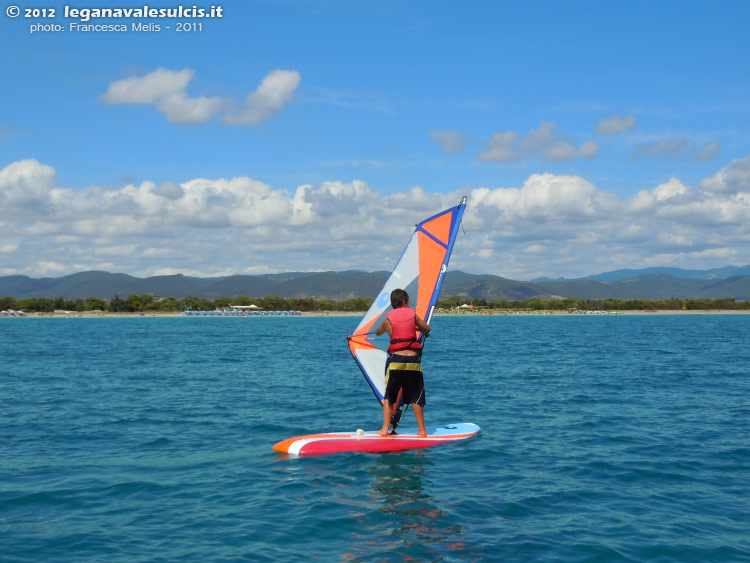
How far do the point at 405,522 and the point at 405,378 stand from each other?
13.5 ft

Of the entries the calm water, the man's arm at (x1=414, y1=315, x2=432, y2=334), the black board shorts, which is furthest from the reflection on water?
the man's arm at (x1=414, y1=315, x2=432, y2=334)

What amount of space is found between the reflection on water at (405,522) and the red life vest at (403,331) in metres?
2.43

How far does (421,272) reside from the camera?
52.9 feet

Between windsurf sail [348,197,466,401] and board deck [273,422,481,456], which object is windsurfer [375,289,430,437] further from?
windsurf sail [348,197,466,401]

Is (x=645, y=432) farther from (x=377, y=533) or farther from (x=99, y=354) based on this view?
(x=99, y=354)

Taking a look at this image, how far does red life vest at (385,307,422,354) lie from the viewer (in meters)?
13.4

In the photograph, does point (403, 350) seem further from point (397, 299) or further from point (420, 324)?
point (397, 299)

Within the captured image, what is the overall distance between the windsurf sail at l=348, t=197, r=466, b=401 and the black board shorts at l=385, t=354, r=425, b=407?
2.05m

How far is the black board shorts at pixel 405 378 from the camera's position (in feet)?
44.3

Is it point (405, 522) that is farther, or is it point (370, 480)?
point (370, 480)

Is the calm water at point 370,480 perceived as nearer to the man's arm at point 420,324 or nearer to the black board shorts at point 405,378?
the black board shorts at point 405,378

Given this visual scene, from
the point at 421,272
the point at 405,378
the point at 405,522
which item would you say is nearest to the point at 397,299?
the point at 405,378

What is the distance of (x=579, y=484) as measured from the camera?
39.3 ft

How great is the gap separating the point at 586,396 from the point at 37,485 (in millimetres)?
18447
